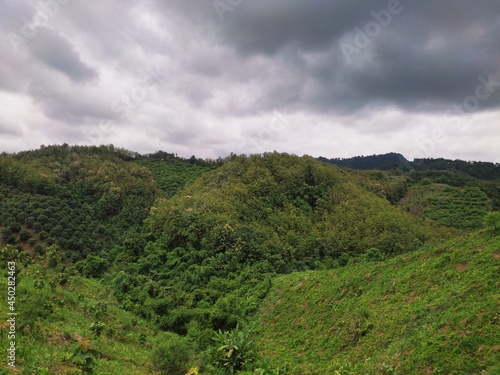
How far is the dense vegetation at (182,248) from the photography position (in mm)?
13789

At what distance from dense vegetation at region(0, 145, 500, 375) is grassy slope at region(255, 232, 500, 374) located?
0.69 metres

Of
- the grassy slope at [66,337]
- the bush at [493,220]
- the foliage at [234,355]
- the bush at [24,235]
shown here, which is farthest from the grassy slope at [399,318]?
the bush at [24,235]

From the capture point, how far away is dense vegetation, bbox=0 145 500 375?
13.8 meters

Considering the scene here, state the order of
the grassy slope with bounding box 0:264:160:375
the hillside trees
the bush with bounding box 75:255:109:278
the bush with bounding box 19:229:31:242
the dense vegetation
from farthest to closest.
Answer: the bush with bounding box 19:229:31:242 → the bush with bounding box 75:255:109:278 → the hillside trees → the dense vegetation → the grassy slope with bounding box 0:264:160:375

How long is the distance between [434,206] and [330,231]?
41.6 m

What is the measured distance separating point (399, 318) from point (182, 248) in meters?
25.7

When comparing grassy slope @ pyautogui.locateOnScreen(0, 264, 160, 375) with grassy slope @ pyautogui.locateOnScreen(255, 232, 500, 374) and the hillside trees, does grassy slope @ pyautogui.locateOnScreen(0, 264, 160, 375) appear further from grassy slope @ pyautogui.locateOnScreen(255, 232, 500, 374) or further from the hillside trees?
grassy slope @ pyautogui.locateOnScreen(255, 232, 500, 374)

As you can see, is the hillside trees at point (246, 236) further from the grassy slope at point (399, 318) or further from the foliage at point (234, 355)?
the foliage at point (234, 355)

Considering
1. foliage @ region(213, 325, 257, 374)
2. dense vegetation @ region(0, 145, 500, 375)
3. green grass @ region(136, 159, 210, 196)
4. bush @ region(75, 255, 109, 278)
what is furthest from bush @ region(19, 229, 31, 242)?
foliage @ region(213, 325, 257, 374)

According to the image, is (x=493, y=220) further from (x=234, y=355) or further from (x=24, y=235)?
(x=24, y=235)

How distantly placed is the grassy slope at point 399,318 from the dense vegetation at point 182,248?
69cm

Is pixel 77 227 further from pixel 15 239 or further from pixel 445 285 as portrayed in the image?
pixel 445 285

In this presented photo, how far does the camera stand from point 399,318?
12.6 meters

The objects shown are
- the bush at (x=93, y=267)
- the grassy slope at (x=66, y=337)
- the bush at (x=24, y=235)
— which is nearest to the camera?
the grassy slope at (x=66, y=337)
